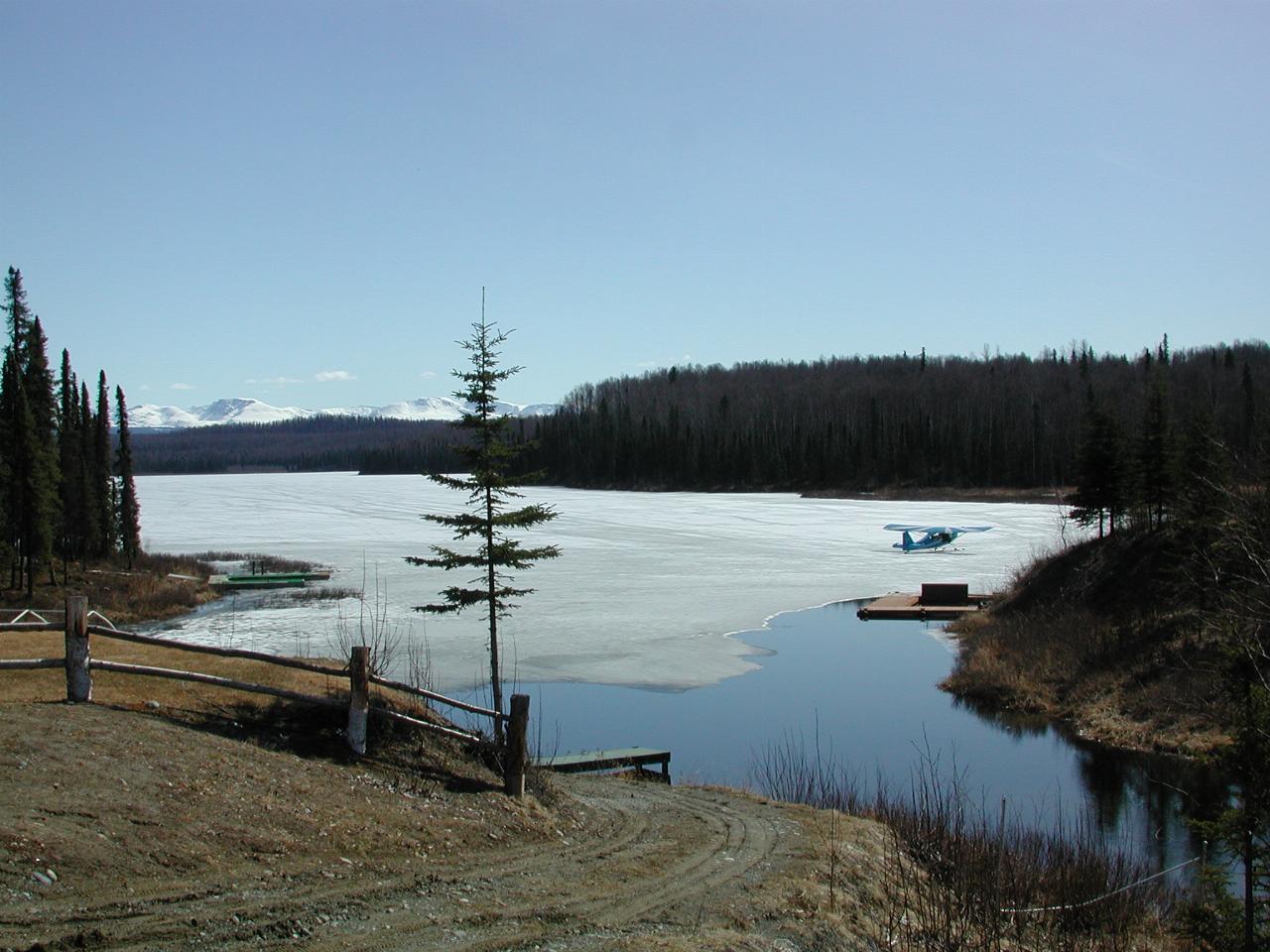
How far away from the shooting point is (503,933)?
7.57m

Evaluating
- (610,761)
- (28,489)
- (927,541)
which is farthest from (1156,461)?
(28,489)

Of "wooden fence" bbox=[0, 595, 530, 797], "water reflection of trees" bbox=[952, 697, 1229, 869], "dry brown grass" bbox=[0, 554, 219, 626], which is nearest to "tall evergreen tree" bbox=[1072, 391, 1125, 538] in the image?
"water reflection of trees" bbox=[952, 697, 1229, 869]

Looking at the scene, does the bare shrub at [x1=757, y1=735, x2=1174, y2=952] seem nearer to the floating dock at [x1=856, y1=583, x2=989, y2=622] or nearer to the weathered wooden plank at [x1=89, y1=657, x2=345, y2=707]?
the weathered wooden plank at [x1=89, y1=657, x2=345, y2=707]

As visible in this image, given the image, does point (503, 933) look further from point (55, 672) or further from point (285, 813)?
point (55, 672)

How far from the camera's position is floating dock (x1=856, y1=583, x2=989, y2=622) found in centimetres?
3597

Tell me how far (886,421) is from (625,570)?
91279 millimetres

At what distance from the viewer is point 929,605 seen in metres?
37.1

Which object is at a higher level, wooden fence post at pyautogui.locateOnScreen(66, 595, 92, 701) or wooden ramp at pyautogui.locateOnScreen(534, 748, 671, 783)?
wooden fence post at pyautogui.locateOnScreen(66, 595, 92, 701)

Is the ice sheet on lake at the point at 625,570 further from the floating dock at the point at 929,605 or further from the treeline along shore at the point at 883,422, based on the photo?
the treeline along shore at the point at 883,422

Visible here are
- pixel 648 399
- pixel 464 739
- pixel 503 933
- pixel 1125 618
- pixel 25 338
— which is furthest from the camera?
pixel 648 399

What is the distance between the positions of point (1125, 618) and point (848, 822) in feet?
63.7

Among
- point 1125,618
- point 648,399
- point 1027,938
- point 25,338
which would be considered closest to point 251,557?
point 25,338

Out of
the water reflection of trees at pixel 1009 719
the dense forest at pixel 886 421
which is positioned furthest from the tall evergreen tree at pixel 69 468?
the dense forest at pixel 886 421

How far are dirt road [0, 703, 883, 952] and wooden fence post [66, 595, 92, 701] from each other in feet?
0.73
